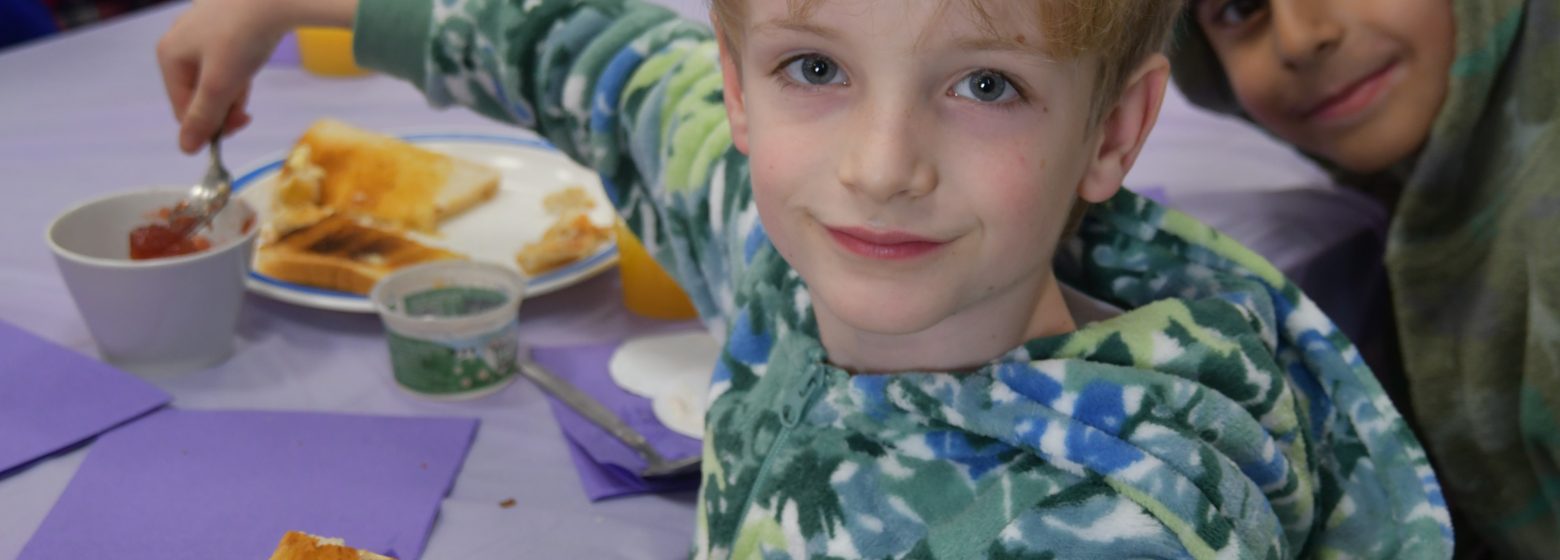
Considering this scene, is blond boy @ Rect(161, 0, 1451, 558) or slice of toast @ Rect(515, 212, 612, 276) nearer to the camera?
blond boy @ Rect(161, 0, 1451, 558)

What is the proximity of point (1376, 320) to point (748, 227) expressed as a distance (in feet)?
2.75

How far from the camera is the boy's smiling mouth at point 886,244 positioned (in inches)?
23.4

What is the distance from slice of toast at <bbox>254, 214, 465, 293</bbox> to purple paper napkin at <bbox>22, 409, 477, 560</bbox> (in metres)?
0.18

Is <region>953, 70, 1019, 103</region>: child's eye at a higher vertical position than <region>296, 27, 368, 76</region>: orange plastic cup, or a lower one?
higher

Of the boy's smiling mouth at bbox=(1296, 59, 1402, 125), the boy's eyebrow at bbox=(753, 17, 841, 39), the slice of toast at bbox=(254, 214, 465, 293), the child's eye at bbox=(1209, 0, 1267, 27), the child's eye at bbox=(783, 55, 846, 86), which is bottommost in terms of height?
the slice of toast at bbox=(254, 214, 465, 293)

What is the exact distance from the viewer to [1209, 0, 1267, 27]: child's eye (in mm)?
1111

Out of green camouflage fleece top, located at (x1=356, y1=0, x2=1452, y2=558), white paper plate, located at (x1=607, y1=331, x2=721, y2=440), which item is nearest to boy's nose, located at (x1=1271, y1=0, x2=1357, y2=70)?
green camouflage fleece top, located at (x1=356, y1=0, x2=1452, y2=558)

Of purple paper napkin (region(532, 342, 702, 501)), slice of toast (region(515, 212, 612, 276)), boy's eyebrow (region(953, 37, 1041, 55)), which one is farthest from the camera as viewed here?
slice of toast (region(515, 212, 612, 276))

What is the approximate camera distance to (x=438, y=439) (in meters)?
0.86

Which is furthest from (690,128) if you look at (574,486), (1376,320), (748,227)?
(1376,320)

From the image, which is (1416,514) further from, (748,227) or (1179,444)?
(748,227)

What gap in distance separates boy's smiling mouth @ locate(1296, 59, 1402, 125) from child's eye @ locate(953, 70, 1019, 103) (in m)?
0.62

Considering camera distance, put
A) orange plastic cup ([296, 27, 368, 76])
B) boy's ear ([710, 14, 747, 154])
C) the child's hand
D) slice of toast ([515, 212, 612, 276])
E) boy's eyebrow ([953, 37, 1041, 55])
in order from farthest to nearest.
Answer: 1. orange plastic cup ([296, 27, 368, 76])
2. slice of toast ([515, 212, 612, 276])
3. the child's hand
4. boy's ear ([710, 14, 747, 154])
5. boy's eyebrow ([953, 37, 1041, 55])

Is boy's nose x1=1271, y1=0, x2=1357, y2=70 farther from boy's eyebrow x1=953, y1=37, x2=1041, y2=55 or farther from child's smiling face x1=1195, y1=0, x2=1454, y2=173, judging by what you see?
boy's eyebrow x1=953, y1=37, x2=1041, y2=55
